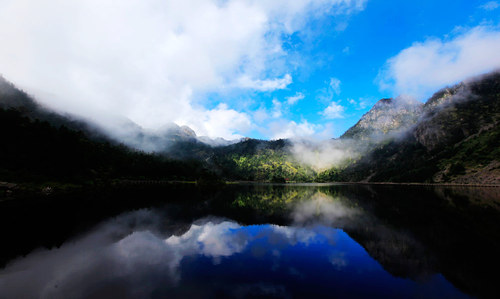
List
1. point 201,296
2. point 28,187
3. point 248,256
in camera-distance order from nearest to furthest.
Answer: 1. point 201,296
2. point 248,256
3. point 28,187

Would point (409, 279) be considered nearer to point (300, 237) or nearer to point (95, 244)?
point (300, 237)

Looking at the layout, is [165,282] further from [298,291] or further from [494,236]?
[494,236]

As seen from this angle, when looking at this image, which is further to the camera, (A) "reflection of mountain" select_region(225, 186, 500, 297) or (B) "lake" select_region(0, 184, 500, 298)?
(A) "reflection of mountain" select_region(225, 186, 500, 297)

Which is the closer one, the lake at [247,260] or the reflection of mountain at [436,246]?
the lake at [247,260]

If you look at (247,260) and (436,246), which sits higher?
(436,246)

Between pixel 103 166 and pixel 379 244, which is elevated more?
pixel 103 166

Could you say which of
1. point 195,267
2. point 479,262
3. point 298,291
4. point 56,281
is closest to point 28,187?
point 56,281

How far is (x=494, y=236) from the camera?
883 inches

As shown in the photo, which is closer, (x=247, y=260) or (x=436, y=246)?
(x=247, y=260)

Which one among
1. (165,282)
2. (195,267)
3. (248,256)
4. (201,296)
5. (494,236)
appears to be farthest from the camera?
(494,236)

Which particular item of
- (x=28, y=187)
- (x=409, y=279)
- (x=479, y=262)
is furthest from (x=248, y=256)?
(x=28, y=187)

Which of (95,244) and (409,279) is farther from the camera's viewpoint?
(95,244)

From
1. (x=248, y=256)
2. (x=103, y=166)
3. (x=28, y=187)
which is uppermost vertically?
(x=103, y=166)

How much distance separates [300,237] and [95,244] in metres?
20.6
